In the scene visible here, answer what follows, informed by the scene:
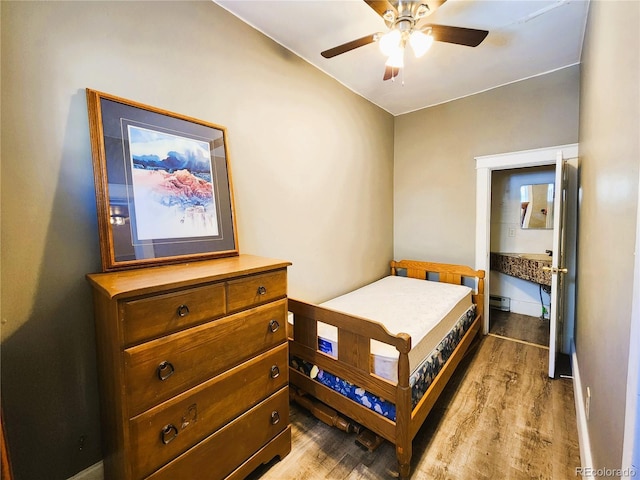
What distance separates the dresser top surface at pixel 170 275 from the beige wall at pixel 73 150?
0.26 meters

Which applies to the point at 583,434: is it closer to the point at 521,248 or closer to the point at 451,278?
the point at 451,278

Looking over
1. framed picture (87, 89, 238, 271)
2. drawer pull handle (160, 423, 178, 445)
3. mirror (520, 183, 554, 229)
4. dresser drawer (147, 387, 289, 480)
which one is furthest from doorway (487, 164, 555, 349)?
drawer pull handle (160, 423, 178, 445)

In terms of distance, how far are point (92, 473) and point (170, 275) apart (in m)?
1.13

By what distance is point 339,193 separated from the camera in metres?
2.79

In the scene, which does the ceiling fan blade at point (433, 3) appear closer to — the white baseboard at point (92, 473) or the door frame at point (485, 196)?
the door frame at point (485, 196)

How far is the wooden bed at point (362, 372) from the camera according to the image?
1409 millimetres

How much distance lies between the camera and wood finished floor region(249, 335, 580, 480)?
1.48 meters

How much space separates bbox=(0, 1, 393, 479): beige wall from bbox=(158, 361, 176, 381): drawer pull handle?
59cm

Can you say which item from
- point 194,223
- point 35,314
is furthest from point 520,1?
point 35,314

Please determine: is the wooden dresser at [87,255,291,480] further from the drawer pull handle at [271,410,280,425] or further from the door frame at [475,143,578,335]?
the door frame at [475,143,578,335]

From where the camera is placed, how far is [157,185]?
1435 mm

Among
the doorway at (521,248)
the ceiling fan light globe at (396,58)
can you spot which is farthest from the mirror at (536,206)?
the ceiling fan light globe at (396,58)

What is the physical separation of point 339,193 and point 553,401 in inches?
95.2

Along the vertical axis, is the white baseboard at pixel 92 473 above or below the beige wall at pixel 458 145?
below
